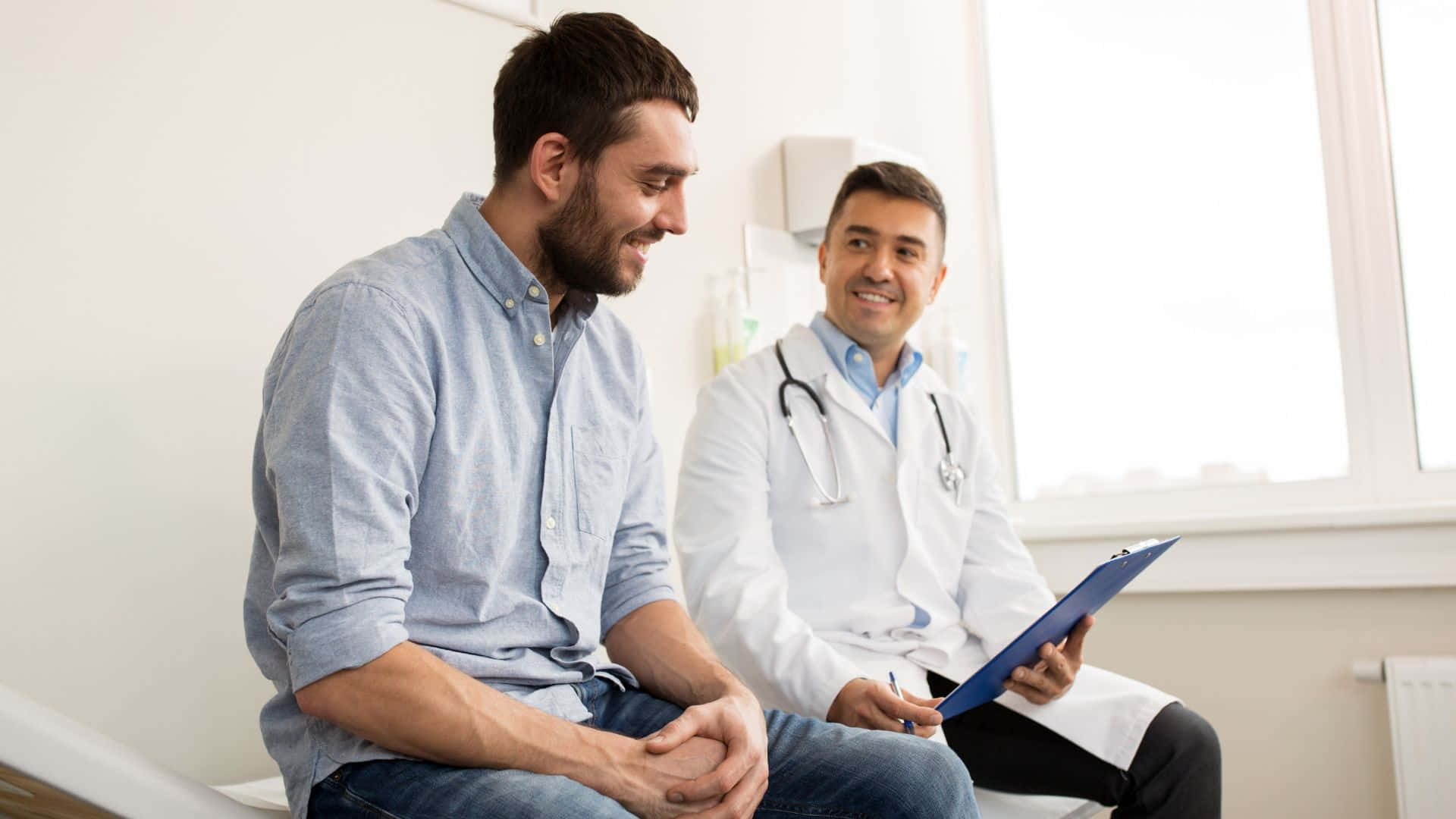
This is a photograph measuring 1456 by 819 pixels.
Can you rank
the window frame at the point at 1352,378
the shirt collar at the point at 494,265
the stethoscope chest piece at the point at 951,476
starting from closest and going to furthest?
1. the shirt collar at the point at 494,265
2. the stethoscope chest piece at the point at 951,476
3. the window frame at the point at 1352,378

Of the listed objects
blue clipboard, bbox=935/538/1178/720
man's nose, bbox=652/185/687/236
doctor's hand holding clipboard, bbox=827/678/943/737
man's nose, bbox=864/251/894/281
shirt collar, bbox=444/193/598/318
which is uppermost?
man's nose, bbox=864/251/894/281

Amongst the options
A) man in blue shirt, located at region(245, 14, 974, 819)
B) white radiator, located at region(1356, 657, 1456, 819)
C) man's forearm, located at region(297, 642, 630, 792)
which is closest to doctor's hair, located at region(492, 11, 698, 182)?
man in blue shirt, located at region(245, 14, 974, 819)

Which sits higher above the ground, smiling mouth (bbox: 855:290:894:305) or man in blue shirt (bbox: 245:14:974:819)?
smiling mouth (bbox: 855:290:894:305)

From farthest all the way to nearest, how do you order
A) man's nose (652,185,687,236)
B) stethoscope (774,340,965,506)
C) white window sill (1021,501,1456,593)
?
1. white window sill (1021,501,1456,593)
2. stethoscope (774,340,965,506)
3. man's nose (652,185,687,236)

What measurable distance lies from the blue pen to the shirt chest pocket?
0.48 metres

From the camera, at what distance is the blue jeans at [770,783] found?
978 millimetres

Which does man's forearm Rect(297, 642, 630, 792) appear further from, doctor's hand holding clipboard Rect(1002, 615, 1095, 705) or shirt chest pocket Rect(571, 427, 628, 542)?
doctor's hand holding clipboard Rect(1002, 615, 1095, 705)

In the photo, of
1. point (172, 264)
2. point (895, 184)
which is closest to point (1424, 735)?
point (895, 184)

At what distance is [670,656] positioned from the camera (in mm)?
1333

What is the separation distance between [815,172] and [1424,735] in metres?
1.67

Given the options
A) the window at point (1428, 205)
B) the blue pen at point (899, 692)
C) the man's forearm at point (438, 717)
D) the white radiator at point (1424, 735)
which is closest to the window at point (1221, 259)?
the window at point (1428, 205)

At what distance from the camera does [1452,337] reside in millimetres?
2471

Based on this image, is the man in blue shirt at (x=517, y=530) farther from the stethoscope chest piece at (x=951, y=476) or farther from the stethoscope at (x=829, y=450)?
the stethoscope chest piece at (x=951, y=476)

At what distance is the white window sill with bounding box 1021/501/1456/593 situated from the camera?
2.25 meters
